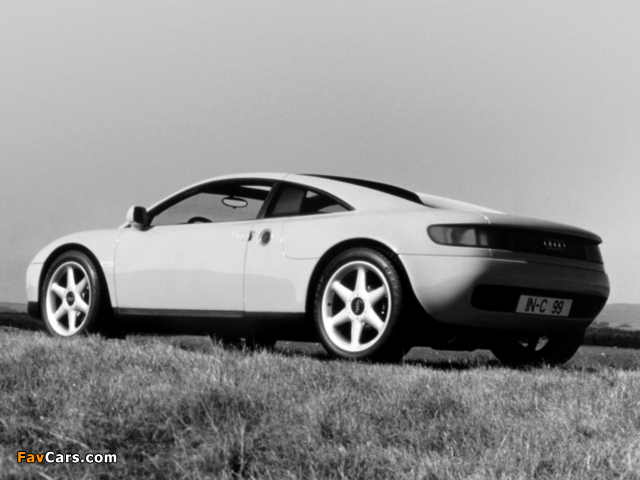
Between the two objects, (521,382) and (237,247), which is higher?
(237,247)

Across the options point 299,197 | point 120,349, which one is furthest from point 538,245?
point 120,349

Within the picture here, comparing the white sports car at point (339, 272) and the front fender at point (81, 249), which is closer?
the white sports car at point (339, 272)

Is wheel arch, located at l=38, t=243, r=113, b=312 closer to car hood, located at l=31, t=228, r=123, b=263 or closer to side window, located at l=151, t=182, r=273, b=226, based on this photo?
car hood, located at l=31, t=228, r=123, b=263

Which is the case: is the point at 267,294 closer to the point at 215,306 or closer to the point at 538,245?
the point at 215,306

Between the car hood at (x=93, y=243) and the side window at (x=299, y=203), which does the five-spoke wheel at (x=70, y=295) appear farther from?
the side window at (x=299, y=203)

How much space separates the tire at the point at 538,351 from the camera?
20.0ft

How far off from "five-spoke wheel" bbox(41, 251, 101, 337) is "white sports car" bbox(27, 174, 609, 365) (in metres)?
0.01

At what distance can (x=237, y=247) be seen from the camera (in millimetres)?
5711

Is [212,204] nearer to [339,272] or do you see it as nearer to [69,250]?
[69,250]

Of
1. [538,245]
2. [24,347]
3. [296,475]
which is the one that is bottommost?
[24,347]

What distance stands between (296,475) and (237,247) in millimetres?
3315

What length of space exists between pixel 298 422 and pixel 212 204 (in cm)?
A: 361

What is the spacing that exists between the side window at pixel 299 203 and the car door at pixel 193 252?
176 millimetres

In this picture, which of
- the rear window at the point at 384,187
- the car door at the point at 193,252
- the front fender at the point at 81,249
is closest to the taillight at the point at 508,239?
the rear window at the point at 384,187
